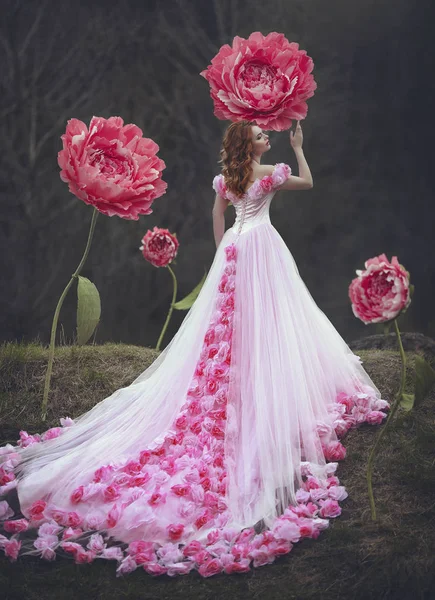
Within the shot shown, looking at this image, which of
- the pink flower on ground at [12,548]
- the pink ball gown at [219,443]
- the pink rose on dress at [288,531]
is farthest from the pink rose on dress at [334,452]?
the pink flower on ground at [12,548]

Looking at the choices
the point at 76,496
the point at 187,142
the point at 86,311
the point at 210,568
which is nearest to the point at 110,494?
the point at 76,496

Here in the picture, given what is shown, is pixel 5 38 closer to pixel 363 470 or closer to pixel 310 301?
pixel 310 301

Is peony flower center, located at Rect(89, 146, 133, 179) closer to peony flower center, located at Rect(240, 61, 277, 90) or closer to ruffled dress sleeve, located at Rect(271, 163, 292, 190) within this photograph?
ruffled dress sleeve, located at Rect(271, 163, 292, 190)

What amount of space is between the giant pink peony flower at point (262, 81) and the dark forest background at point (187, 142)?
3.76 meters

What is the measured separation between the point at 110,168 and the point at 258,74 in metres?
1.11

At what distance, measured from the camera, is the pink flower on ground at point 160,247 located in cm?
461

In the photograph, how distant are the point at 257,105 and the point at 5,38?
172 inches

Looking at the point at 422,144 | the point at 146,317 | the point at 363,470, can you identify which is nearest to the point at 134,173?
the point at 363,470

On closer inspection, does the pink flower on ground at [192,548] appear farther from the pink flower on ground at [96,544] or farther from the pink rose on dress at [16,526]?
the pink rose on dress at [16,526]

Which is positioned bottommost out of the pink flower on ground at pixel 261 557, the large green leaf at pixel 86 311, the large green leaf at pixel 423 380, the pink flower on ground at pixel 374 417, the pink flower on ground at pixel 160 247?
the pink flower on ground at pixel 261 557

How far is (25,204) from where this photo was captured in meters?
5.70

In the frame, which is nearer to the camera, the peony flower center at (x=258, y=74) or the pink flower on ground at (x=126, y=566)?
the peony flower center at (x=258, y=74)

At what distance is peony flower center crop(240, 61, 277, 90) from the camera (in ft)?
6.36

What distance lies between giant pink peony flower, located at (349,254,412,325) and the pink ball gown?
0.76 m
